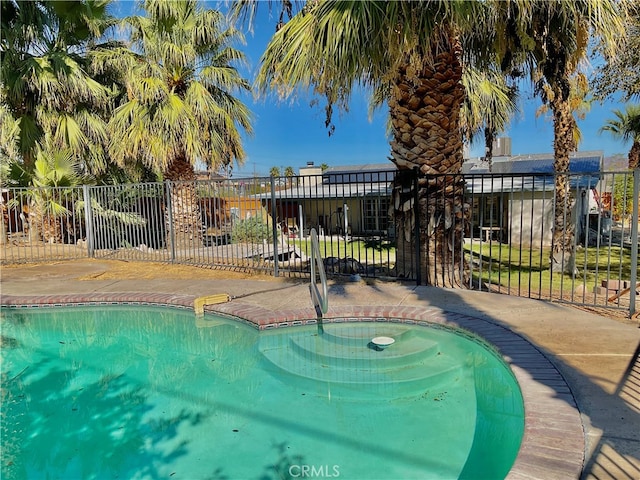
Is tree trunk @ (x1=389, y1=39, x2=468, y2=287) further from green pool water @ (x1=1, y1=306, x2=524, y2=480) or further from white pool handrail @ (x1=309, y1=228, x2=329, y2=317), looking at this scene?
green pool water @ (x1=1, y1=306, x2=524, y2=480)

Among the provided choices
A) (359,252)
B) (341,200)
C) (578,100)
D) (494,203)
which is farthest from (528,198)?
(359,252)

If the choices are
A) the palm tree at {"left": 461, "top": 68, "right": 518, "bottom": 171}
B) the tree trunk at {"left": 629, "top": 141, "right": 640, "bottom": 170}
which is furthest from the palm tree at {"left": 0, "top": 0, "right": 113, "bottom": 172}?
the tree trunk at {"left": 629, "top": 141, "right": 640, "bottom": 170}

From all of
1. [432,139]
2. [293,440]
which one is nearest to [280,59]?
[432,139]

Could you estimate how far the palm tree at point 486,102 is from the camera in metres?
11.0

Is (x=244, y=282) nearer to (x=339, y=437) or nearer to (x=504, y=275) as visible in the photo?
(x=339, y=437)

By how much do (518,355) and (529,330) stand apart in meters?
0.82

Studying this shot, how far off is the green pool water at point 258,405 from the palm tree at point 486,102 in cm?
788

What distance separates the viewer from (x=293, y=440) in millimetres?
3521

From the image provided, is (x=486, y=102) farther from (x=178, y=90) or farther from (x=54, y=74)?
(x=54, y=74)

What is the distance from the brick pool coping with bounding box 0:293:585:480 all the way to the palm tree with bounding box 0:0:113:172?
7215 millimetres

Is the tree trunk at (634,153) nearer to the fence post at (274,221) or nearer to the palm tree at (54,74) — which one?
the fence post at (274,221)

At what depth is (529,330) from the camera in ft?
15.8

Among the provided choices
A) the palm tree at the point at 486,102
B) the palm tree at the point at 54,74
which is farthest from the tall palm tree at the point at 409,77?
the palm tree at the point at 54,74

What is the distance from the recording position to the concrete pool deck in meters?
2.61
